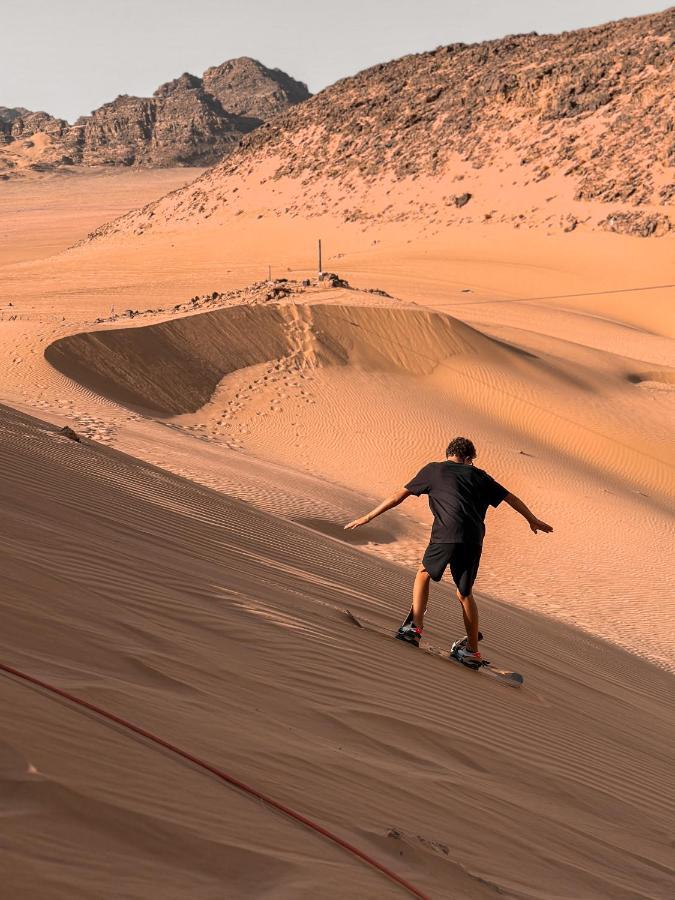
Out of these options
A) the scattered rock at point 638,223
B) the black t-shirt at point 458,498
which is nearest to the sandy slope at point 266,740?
the black t-shirt at point 458,498

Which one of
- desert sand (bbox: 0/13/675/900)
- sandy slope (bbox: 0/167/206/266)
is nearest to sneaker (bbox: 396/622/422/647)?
desert sand (bbox: 0/13/675/900)

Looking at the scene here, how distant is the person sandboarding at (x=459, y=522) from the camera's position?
616 centimetres

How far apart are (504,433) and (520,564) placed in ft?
22.3

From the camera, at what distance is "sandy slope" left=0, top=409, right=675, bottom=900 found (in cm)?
267

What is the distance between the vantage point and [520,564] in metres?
13.9

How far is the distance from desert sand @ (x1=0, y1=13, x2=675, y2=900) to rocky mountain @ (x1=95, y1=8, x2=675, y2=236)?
28.0m

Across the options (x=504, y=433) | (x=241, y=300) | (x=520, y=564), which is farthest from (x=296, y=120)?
(x=520, y=564)

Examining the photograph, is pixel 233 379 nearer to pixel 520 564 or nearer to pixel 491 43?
pixel 520 564

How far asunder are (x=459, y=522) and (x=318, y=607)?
1137 mm

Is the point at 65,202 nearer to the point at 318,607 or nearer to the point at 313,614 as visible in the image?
the point at 318,607

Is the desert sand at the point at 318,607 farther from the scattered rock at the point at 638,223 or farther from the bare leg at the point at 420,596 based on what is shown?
the scattered rock at the point at 638,223

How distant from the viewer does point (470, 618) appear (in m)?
6.30

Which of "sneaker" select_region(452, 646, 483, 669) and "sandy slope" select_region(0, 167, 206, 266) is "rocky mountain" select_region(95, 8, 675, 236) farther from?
"sneaker" select_region(452, 646, 483, 669)

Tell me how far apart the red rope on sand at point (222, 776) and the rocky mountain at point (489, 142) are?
51027mm
